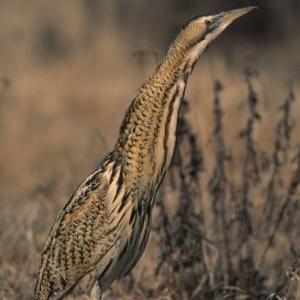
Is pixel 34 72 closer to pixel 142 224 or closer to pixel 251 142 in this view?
pixel 251 142

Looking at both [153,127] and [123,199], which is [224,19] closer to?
[153,127]

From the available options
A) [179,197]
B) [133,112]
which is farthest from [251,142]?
[133,112]

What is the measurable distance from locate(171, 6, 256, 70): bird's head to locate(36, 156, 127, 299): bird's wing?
50cm

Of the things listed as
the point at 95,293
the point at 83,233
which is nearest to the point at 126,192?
the point at 83,233

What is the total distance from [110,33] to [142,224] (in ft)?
29.7

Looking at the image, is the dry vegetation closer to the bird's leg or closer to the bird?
the bird

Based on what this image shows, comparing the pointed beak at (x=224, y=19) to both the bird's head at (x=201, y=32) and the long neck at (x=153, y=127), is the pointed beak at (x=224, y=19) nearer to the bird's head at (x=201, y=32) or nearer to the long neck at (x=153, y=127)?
the bird's head at (x=201, y=32)

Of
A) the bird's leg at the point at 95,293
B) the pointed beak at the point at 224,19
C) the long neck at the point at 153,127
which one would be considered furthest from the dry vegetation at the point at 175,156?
the bird's leg at the point at 95,293

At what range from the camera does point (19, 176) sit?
29.9 ft

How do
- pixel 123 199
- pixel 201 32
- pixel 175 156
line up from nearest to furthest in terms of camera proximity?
1. pixel 201 32
2. pixel 123 199
3. pixel 175 156

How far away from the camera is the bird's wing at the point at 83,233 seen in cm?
472

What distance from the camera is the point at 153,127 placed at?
4.75 m

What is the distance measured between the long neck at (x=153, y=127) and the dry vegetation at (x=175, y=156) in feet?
2.04

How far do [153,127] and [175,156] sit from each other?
1.02 meters
